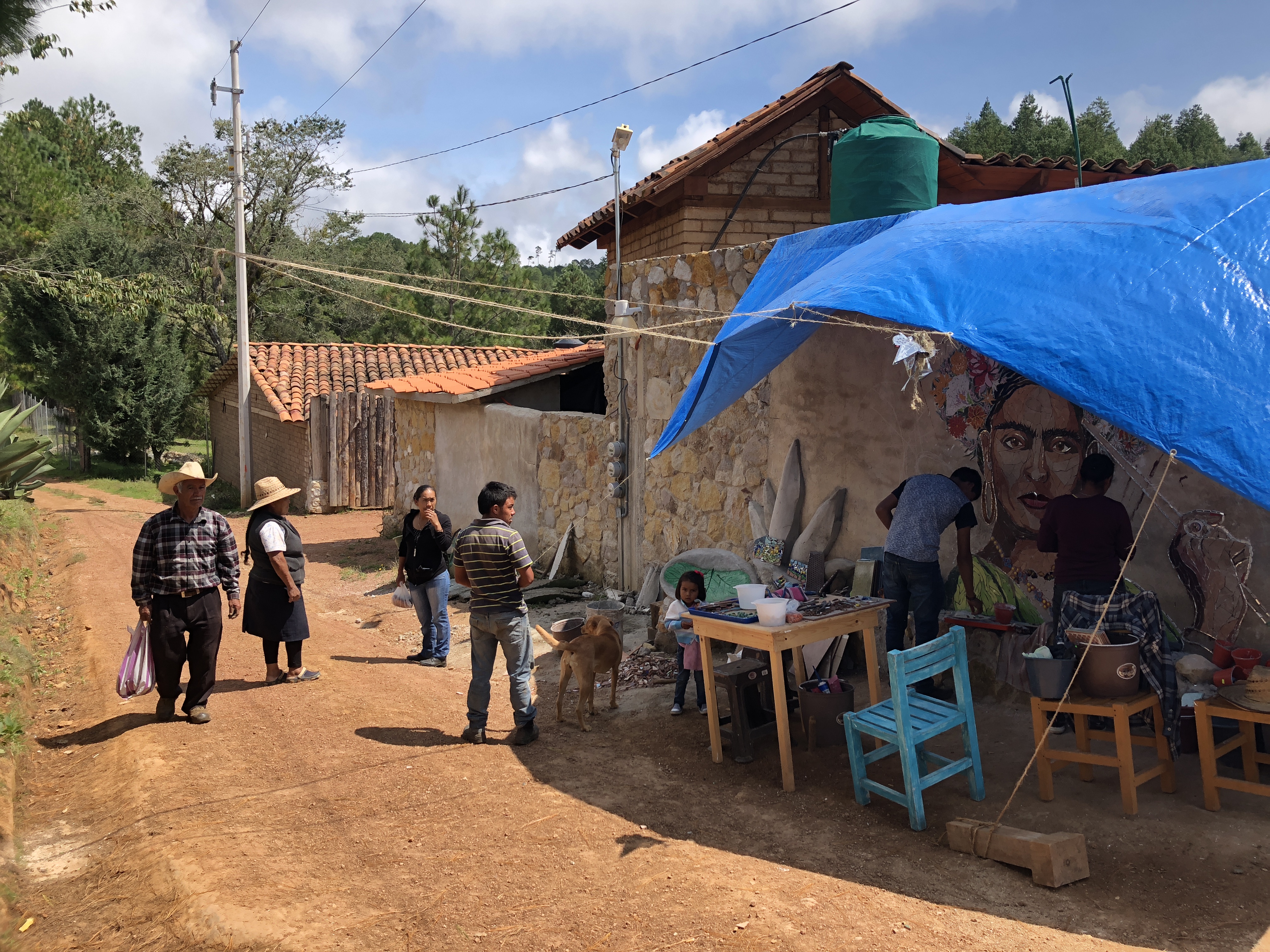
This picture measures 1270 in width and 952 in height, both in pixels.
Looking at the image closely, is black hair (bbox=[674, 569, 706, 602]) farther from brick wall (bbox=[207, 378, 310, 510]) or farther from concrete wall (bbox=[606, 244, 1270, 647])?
brick wall (bbox=[207, 378, 310, 510])

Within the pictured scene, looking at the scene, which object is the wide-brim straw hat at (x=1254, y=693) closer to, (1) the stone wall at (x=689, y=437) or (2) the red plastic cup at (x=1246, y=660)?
(2) the red plastic cup at (x=1246, y=660)

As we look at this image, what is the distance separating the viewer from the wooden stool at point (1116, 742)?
178 inches

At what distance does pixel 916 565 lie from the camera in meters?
6.06

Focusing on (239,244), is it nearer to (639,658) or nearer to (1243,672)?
(639,658)

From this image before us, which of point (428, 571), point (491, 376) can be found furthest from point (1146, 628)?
point (491, 376)

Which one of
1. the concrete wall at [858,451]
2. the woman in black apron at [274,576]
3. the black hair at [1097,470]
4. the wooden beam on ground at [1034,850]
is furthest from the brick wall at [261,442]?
the wooden beam on ground at [1034,850]

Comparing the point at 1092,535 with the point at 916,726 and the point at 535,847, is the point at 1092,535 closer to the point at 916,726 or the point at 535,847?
the point at 916,726

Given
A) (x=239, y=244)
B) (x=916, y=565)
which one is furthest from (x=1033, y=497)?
(x=239, y=244)

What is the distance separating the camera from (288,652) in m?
7.48

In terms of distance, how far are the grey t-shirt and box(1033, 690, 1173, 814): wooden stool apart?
1.39 metres

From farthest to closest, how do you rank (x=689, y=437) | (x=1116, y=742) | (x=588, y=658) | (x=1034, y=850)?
1. (x=689, y=437)
2. (x=588, y=658)
3. (x=1116, y=742)
4. (x=1034, y=850)

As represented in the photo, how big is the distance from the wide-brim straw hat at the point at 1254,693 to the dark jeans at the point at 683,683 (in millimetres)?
3122

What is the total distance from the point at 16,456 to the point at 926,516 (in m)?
Answer: 13.2

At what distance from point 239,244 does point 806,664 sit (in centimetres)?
1686
